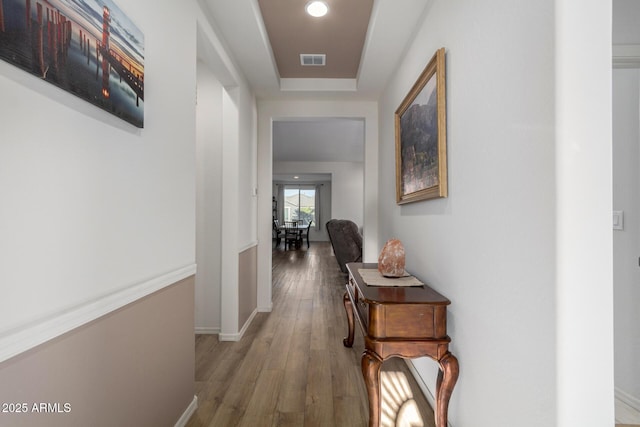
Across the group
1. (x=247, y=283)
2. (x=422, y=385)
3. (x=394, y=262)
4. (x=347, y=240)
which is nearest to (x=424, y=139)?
(x=394, y=262)

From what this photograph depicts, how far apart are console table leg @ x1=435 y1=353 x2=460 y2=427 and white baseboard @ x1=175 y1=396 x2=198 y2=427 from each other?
1.26 metres

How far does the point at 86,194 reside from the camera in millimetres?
953

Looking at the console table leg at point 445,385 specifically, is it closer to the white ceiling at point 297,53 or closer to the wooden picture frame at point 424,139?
the wooden picture frame at point 424,139

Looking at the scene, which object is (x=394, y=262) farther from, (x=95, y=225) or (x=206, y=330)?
(x=206, y=330)

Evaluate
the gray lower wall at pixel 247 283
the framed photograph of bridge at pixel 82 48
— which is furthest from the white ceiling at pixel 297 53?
the gray lower wall at pixel 247 283

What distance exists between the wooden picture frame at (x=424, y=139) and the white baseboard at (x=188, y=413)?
177 centimetres

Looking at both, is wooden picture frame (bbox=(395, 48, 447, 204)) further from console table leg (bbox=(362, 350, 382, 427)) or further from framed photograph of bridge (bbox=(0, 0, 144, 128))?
framed photograph of bridge (bbox=(0, 0, 144, 128))

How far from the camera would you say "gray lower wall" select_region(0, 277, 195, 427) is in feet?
2.57

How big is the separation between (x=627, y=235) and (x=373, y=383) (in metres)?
1.68

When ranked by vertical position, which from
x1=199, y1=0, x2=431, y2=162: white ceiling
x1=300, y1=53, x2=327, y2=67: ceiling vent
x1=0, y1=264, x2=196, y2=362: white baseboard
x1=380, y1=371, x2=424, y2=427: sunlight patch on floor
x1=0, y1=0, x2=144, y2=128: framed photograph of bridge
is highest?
x1=300, y1=53, x2=327, y2=67: ceiling vent

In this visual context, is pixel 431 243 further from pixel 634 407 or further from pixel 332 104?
pixel 332 104

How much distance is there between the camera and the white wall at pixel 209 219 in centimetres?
294

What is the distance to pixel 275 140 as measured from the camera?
6820 millimetres

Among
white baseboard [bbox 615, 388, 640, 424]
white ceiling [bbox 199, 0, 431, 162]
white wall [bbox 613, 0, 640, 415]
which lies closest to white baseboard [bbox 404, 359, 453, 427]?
white baseboard [bbox 615, 388, 640, 424]
